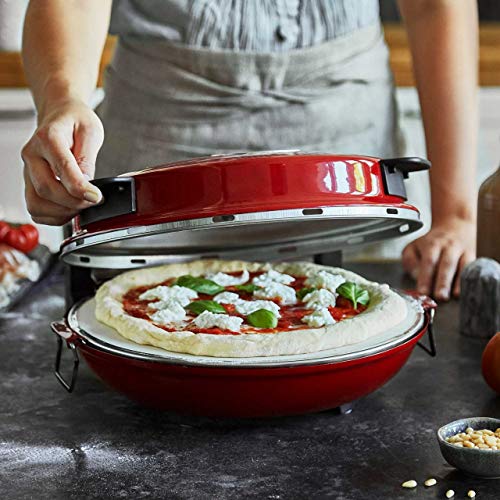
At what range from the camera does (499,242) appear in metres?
1.60

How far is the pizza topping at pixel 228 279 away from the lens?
4.45ft

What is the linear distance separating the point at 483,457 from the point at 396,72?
2656 millimetres

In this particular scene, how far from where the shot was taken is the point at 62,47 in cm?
142

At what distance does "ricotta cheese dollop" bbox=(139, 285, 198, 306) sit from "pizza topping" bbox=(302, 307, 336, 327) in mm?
191

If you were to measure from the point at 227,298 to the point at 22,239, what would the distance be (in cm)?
70

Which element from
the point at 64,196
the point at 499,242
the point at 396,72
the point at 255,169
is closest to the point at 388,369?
the point at 255,169

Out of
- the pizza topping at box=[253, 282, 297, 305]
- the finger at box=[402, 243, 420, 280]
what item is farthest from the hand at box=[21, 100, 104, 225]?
the finger at box=[402, 243, 420, 280]

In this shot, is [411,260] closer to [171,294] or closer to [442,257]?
[442,257]

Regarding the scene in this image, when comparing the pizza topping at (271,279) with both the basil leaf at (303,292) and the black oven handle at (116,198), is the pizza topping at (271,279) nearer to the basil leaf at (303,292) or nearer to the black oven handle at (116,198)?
the basil leaf at (303,292)

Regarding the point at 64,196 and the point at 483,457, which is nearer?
the point at 483,457

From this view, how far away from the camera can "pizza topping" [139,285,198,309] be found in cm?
123

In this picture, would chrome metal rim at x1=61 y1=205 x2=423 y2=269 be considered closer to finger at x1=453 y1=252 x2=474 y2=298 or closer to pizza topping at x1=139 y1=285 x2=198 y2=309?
pizza topping at x1=139 y1=285 x2=198 y2=309

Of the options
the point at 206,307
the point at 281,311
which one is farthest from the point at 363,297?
the point at 206,307

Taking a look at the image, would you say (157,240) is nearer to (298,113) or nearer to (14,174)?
(298,113)
